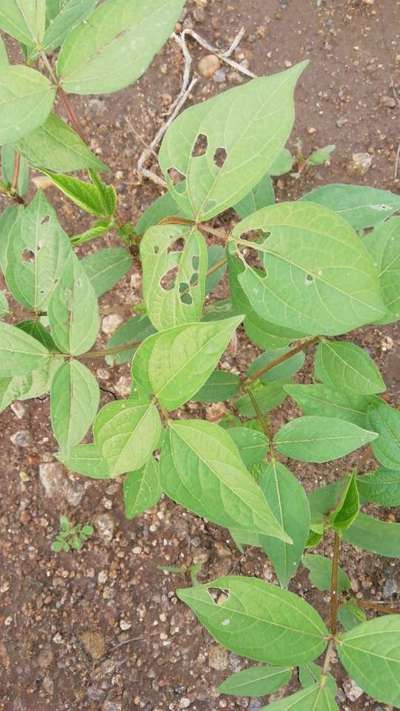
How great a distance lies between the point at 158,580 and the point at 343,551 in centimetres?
67

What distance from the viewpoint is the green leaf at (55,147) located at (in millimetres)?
1480

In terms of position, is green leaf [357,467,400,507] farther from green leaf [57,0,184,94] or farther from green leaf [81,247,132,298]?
green leaf [57,0,184,94]

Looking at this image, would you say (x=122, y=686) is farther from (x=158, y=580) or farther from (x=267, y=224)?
A: (x=267, y=224)

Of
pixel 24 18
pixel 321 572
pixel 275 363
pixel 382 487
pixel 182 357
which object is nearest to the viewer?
pixel 182 357

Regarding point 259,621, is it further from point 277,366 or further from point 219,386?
point 277,366

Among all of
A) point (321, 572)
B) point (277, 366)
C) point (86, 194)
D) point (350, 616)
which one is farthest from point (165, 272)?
point (350, 616)

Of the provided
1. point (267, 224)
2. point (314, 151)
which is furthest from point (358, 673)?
point (314, 151)

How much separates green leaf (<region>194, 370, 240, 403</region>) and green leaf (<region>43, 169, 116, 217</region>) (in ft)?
1.70

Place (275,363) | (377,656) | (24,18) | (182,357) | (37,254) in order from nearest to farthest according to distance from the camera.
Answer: (182,357) → (377,656) → (24,18) → (37,254) → (275,363)

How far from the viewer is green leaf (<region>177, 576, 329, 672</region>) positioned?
4.34 feet

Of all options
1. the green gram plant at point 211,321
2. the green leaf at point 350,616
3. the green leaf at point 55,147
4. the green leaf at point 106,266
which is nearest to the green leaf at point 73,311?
the green gram plant at point 211,321

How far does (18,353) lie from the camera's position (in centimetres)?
137

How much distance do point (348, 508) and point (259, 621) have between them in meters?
0.33

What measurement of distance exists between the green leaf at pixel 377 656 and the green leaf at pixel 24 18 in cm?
132
